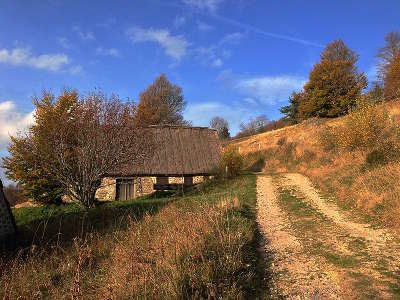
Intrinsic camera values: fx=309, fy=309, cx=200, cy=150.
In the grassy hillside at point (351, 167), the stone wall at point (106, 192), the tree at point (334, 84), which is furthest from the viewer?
the tree at point (334, 84)

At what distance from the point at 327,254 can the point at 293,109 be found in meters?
45.3

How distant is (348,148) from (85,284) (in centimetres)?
1664

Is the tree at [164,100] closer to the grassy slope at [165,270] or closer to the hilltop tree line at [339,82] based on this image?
the hilltop tree line at [339,82]

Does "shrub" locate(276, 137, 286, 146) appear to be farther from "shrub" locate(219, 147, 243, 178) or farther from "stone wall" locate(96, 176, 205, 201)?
"stone wall" locate(96, 176, 205, 201)

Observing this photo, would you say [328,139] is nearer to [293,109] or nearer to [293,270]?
[293,270]

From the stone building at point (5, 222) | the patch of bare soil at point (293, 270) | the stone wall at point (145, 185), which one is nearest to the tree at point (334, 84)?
the stone wall at point (145, 185)

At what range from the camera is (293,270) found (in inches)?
259

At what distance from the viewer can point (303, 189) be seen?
16859mm

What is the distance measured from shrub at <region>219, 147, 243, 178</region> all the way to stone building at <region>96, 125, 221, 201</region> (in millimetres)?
2087

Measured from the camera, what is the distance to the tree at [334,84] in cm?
3781

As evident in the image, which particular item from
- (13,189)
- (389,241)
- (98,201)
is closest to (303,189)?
(389,241)

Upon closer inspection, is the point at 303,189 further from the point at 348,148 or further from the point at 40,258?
the point at 40,258

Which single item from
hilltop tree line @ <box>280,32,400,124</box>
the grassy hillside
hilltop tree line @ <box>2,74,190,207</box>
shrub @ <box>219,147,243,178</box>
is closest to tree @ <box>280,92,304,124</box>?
hilltop tree line @ <box>280,32,400,124</box>

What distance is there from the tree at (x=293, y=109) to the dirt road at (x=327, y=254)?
126 feet
